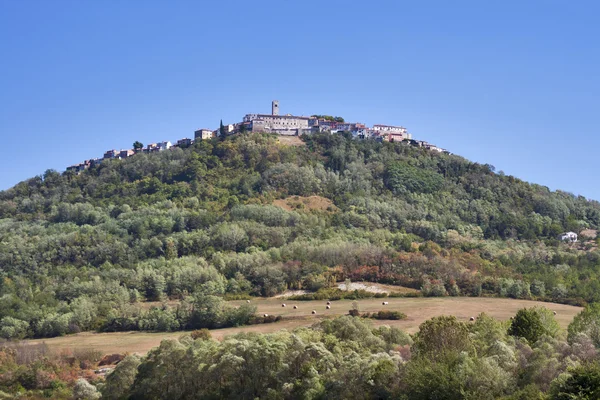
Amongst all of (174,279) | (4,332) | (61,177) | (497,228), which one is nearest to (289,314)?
(174,279)

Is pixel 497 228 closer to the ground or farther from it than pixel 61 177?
closer to the ground

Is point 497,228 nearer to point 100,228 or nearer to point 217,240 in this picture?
point 217,240

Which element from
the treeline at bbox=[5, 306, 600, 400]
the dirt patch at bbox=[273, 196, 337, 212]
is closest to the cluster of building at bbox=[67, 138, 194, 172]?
the dirt patch at bbox=[273, 196, 337, 212]

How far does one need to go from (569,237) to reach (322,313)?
76.3 m

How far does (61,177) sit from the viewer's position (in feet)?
567

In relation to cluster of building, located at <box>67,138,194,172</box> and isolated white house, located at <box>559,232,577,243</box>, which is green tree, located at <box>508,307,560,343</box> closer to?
isolated white house, located at <box>559,232,577,243</box>

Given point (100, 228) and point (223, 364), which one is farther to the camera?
point (100, 228)

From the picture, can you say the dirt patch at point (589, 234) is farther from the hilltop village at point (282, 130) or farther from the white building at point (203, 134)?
the white building at point (203, 134)

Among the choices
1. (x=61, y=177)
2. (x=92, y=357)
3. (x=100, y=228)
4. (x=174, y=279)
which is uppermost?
(x=61, y=177)

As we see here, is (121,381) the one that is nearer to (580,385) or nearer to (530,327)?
(530,327)

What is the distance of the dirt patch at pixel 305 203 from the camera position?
5546 inches

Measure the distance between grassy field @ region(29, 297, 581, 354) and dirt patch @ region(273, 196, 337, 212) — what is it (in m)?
44.0

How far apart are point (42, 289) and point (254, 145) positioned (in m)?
71.3

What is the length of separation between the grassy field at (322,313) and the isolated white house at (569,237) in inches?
2072
